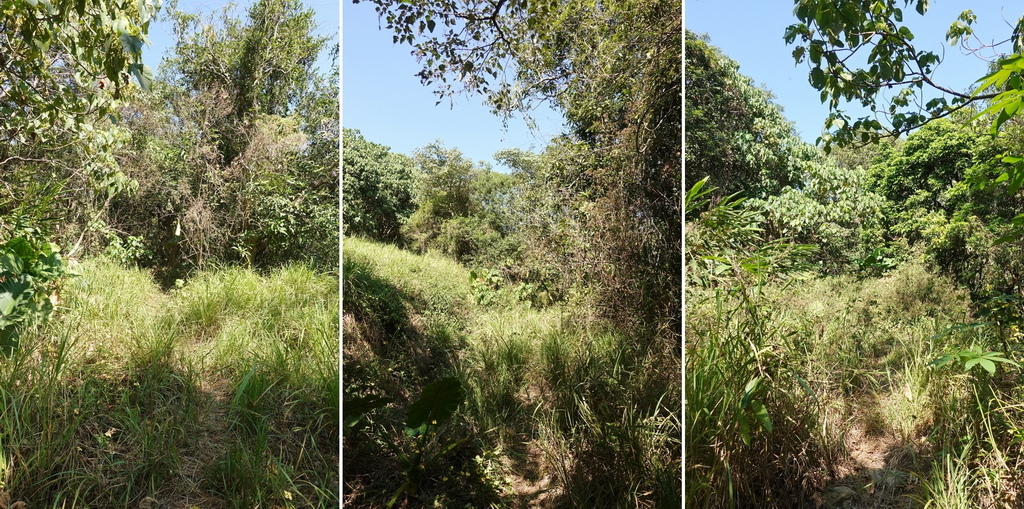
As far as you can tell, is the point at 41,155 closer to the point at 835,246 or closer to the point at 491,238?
the point at 491,238

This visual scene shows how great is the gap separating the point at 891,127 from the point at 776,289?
0.89 metres

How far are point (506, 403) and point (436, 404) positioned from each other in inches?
8.2

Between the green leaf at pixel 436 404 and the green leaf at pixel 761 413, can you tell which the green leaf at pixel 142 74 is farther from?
the green leaf at pixel 761 413

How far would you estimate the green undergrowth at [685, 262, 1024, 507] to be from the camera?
1668 millimetres

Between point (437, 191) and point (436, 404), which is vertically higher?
point (437, 191)

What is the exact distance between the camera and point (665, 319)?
168cm

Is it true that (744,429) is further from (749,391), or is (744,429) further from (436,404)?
(436,404)

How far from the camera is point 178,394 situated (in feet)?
5.59

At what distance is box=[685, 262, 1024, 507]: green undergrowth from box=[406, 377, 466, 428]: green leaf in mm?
696

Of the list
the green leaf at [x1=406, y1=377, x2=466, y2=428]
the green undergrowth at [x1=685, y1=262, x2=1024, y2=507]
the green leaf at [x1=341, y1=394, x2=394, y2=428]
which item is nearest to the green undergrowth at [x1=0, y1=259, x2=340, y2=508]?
the green leaf at [x1=341, y1=394, x2=394, y2=428]

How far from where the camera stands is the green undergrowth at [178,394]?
1.58 metres

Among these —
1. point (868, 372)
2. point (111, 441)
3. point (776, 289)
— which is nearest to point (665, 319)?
point (776, 289)

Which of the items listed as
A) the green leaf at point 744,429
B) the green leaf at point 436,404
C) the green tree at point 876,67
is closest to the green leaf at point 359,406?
the green leaf at point 436,404

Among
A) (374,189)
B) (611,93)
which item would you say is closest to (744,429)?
(611,93)
